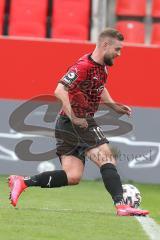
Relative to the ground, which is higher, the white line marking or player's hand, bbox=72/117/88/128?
player's hand, bbox=72/117/88/128

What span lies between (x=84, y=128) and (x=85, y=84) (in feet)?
1.49

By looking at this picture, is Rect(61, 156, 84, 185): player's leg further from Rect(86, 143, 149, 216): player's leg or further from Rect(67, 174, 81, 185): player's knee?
Rect(86, 143, 149, 216): player's leg

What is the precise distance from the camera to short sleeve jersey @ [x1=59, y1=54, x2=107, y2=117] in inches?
318

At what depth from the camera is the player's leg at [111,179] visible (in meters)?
8.00

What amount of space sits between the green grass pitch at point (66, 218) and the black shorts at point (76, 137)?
611 millimetres

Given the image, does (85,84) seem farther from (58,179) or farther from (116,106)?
(58,179)

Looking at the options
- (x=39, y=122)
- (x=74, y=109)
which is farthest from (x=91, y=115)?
(x=39, y=122)

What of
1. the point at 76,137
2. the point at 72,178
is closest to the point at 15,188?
the point at 72,178

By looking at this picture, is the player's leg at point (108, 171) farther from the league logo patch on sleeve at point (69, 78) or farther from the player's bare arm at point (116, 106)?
the league logo patch on sleeve at point (69, 78)

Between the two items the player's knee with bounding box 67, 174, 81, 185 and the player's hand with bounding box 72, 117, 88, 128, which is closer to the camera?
the player's hand with bounding box 72, 117, 88, 128

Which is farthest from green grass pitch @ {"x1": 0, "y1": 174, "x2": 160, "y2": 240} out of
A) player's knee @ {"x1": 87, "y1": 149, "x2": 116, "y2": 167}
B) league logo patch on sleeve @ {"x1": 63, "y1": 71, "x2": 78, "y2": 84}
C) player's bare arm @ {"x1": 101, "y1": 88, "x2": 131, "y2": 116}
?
league logo patch on sleeve @ {"x1": 63, "y1": 71, "x2": 78, "y2": 84}

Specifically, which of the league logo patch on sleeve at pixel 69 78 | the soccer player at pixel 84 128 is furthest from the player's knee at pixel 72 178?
the league logo patch on sleeve at pixel 69 78

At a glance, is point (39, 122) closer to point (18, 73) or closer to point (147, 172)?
point (18, 73)

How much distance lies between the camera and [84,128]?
801 cm
